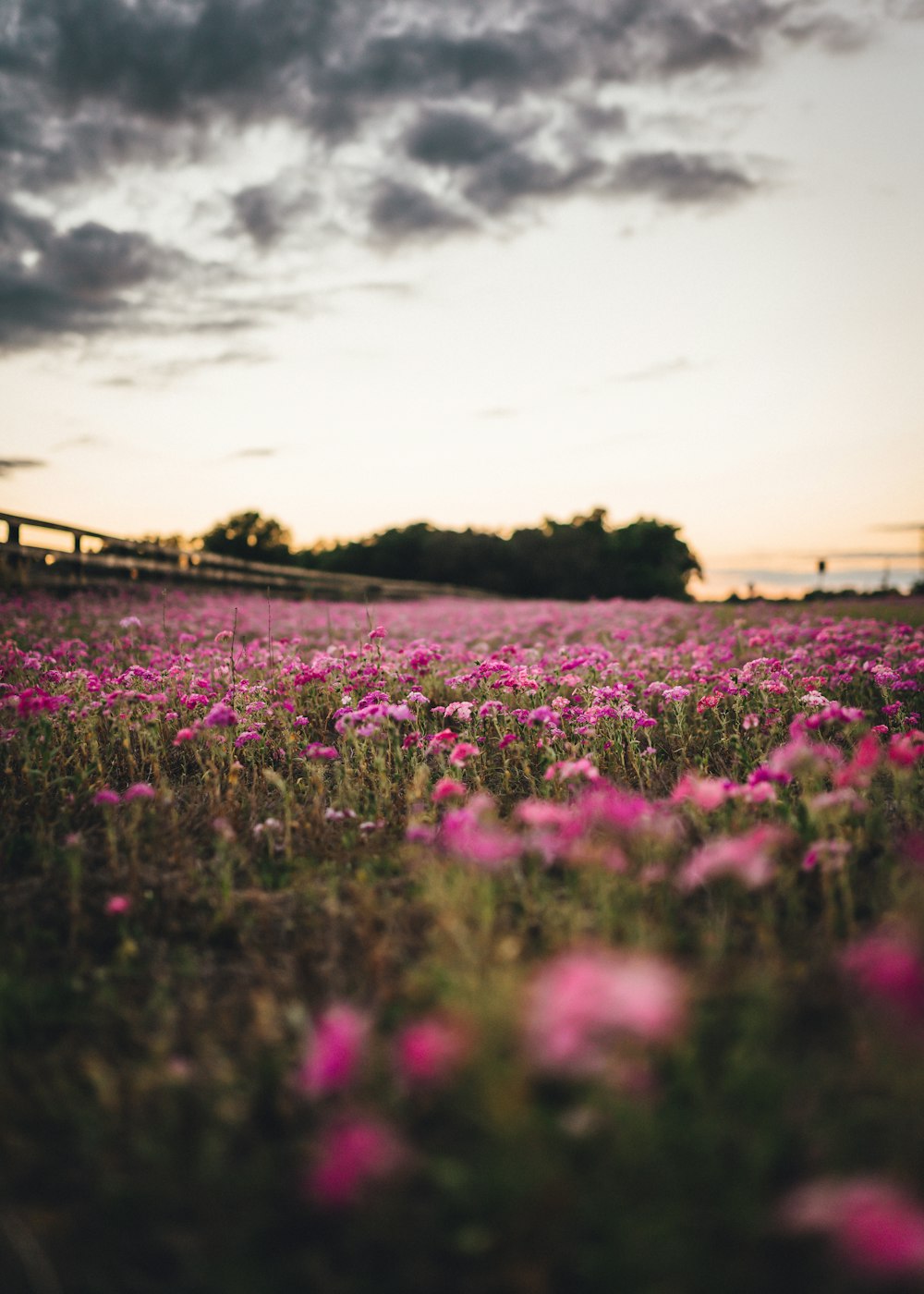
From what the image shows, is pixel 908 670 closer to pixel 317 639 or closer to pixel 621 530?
pixel 317 639

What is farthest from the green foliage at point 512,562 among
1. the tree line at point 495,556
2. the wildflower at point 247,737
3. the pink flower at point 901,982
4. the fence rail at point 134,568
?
the pink flower at point 901,982

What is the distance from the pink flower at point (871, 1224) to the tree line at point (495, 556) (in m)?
44.1

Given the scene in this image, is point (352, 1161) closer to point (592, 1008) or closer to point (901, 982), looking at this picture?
point (592, 1008)

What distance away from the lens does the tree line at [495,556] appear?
152 ft

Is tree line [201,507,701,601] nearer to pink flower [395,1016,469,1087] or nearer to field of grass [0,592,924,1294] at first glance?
field of grass [0,592,924,1294]

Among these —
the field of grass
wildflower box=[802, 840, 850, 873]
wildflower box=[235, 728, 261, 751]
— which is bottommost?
the field of grass

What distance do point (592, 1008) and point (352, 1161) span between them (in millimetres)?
514

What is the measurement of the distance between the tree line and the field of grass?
42.1 m

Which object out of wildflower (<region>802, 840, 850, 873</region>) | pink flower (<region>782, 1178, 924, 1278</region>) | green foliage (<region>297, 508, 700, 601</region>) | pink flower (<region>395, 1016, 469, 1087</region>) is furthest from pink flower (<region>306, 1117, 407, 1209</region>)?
green foliage (<region>297, 508, 700, 601</region>)

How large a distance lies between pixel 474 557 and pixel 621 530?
1500cm

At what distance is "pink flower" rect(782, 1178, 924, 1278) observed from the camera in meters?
1.03

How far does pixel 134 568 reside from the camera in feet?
46.1

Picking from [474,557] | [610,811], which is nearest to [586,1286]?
[610,811]

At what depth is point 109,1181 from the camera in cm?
152
